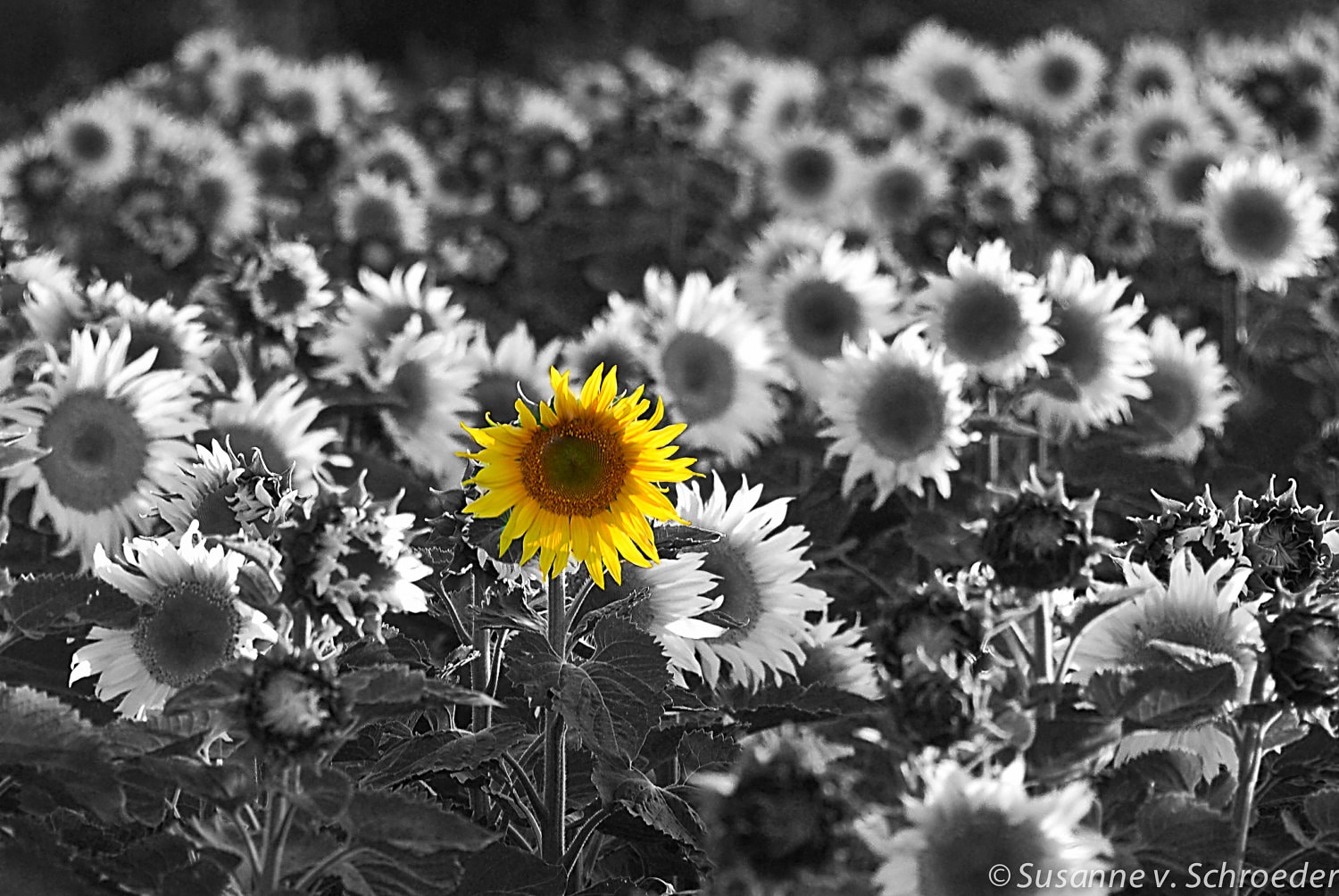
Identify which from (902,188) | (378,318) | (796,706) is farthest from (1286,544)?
(902,188)

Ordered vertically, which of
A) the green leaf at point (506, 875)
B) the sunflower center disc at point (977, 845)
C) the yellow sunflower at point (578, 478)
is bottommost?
the sunflower center disc at point (977, 845)

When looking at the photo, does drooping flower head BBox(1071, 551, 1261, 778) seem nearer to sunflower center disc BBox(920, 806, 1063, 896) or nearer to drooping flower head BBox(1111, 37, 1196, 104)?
sunflower center disc BBox(920, 806, 1063, 896)

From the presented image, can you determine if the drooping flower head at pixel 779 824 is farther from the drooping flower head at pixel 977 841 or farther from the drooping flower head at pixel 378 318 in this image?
the drooping flower head at pixel 378 318

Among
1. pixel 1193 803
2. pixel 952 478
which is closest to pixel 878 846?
pixel 1193 803

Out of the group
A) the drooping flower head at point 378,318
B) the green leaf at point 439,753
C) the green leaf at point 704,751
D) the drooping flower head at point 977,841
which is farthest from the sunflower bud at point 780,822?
the drooping flower head at point 378,318

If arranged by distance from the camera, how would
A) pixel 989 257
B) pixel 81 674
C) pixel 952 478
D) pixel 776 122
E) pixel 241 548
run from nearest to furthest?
pixel 241 548, pixel 81 674, pixel 989 257, pixel 952 478, pixel 776 122

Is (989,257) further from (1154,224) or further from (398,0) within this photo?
(398,0)
